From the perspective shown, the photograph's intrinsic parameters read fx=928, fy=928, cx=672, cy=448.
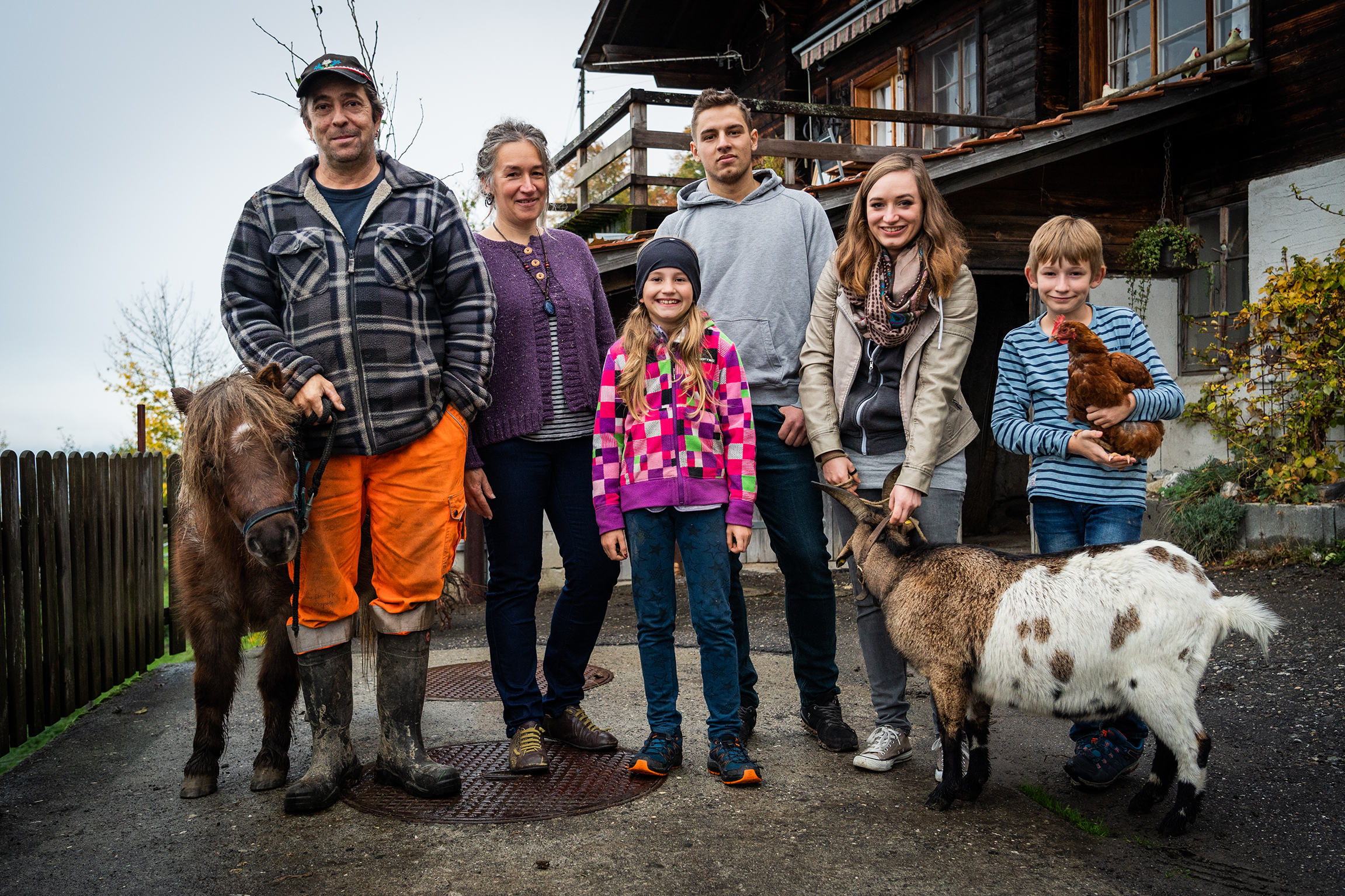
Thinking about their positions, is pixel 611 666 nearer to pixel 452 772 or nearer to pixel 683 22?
pixel 452 772

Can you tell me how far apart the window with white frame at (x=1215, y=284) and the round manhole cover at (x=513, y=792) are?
7.93 meters

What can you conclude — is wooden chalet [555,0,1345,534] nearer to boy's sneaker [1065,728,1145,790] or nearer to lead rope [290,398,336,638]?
lead rope [290,398,336,638]

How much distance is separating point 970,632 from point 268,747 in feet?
8.39

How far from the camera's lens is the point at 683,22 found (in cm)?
1541

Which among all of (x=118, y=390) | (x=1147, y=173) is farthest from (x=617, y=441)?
(x=118, y=390)

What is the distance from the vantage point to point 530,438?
3.53 meters

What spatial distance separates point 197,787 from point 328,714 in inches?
23.7

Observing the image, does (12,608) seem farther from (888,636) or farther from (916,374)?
(916,374)

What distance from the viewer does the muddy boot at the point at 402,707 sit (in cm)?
326

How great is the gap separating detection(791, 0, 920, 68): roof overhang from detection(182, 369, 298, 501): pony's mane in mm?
9850

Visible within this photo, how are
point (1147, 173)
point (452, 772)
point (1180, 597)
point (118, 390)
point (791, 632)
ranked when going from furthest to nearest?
point (118, 390), point (1147, 173), point (791, 632), point (452, 772), point (1180, 597)

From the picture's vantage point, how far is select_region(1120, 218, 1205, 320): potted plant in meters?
9.34

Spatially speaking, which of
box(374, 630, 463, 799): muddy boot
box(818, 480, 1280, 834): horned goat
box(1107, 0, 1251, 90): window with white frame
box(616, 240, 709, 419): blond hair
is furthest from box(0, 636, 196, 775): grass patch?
box(1107, 0, 1251, 90): window with white frame

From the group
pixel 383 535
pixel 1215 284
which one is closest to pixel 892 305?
pixel 383 535
